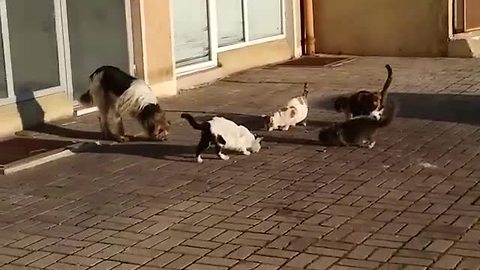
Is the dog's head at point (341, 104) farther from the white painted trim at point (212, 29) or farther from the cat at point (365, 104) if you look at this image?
the white painted trim at point (212, 29)

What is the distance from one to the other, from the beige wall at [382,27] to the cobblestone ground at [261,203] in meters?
4.47

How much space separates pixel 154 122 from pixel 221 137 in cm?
99

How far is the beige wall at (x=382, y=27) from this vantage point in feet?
47.4

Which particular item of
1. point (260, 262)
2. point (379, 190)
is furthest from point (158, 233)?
point (379, 190)

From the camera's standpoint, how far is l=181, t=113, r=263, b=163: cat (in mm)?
8023

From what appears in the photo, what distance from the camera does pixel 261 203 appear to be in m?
6.89

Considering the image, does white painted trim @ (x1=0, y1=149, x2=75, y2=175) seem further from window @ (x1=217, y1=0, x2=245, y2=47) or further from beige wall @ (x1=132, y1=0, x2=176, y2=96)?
window @ (x1=217, y1=0, x2=245, y2=47)

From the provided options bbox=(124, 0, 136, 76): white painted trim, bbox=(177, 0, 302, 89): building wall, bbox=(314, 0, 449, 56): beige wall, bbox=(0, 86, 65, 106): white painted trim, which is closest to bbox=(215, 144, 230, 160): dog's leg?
bbox=(0, 86, 65, 106): white painted trim

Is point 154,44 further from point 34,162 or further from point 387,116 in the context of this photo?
point 387,116

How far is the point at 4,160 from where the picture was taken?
840cm

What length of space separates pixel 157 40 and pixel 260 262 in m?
6.33

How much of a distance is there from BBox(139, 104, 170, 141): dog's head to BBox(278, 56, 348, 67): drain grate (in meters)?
5.43

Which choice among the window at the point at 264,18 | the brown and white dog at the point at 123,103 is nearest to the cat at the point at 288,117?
the brown and white dog at the point at 123,103

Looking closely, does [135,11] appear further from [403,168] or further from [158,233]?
[158,233]
